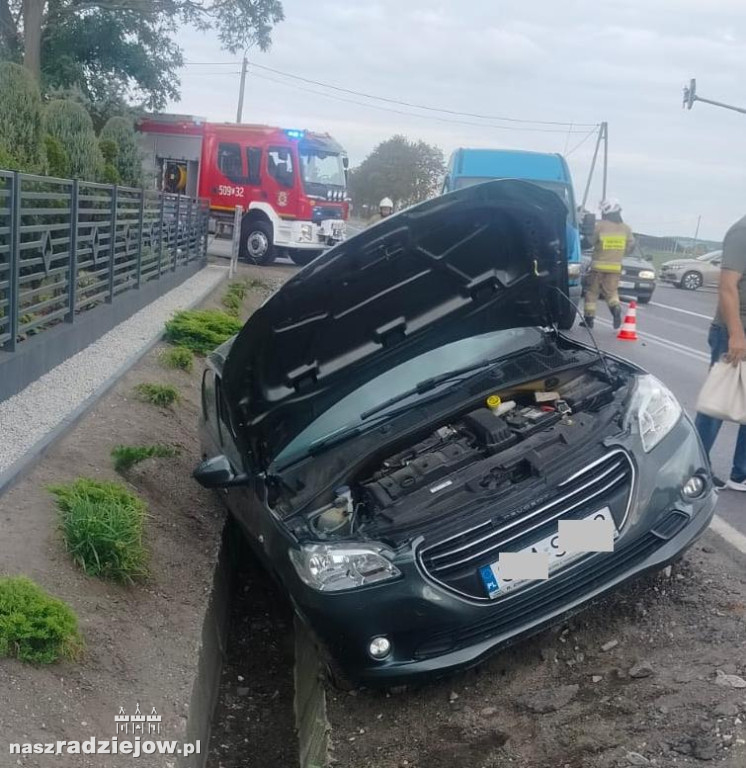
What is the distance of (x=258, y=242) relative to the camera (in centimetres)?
2348

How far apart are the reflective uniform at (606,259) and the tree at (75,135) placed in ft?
24.1

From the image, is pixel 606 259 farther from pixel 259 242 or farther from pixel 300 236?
pixel 259 242

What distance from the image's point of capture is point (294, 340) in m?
3.96

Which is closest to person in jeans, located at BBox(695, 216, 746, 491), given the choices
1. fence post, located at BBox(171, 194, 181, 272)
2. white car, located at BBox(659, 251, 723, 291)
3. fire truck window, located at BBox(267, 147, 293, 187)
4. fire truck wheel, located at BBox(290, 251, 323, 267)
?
fence post, located at BBox(171, 194, 181, 272)

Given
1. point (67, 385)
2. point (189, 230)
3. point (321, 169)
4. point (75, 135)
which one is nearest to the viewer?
point (67, 385)

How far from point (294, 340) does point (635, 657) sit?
2001 millimetres

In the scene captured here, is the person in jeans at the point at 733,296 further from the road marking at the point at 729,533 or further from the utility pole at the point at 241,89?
the utility pole at the point at 241,89

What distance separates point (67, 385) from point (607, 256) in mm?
9141

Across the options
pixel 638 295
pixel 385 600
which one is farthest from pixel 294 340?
pixel 638 295

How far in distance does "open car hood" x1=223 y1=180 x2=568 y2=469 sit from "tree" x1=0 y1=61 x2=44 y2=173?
6151mm

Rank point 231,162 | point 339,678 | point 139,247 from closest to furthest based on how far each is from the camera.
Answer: point 339,678
point 139,247
point 231,162

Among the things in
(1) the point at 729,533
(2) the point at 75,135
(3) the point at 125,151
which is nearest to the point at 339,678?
(1) the point at 729,533

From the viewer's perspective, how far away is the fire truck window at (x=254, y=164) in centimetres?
2370

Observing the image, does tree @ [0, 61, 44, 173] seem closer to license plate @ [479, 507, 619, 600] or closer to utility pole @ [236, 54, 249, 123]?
license plate @ [479, 507, 619, 600]
